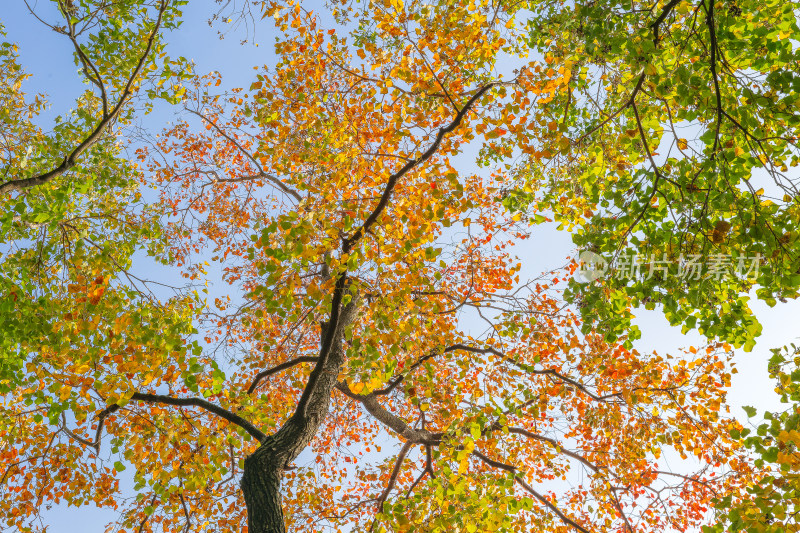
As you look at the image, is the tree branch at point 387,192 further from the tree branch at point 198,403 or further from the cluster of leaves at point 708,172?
the tree branch at point 198,403

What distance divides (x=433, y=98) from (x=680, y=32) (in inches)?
109

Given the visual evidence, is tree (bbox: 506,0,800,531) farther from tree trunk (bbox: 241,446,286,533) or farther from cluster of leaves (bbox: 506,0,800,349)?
tree trunk (bbox: 241,446,286,533)

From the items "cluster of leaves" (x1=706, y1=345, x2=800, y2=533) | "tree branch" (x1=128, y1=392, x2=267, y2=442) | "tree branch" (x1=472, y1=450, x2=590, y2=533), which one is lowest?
"cluster of leaves" (x1=706, y1=345, x2=800, y2=533)

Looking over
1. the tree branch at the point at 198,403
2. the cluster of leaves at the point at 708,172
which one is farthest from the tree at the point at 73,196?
the cluster of leaves at the point at 708,172

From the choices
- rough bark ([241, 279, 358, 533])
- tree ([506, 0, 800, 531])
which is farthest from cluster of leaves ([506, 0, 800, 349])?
rough bark ([241, 279, 358, 533])

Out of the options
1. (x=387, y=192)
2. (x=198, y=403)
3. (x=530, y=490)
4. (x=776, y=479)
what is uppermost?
(x=387, y=192)

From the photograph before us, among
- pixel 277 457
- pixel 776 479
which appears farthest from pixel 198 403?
pixel 776 479

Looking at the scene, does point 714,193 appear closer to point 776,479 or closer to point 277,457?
point 776,479

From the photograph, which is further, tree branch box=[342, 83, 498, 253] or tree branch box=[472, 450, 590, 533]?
tree branch box=[472, 450, 590, 533]

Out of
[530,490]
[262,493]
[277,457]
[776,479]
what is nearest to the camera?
[776,479]

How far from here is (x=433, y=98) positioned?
5832mm

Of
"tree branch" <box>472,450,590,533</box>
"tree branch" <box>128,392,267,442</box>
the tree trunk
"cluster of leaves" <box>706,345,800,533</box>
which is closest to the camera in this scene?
"cluster of leaves" <box>706,345,800,533</box>

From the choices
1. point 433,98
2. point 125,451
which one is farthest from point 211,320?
point 433,98

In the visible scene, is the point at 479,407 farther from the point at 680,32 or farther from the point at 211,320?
the point at 211,320
